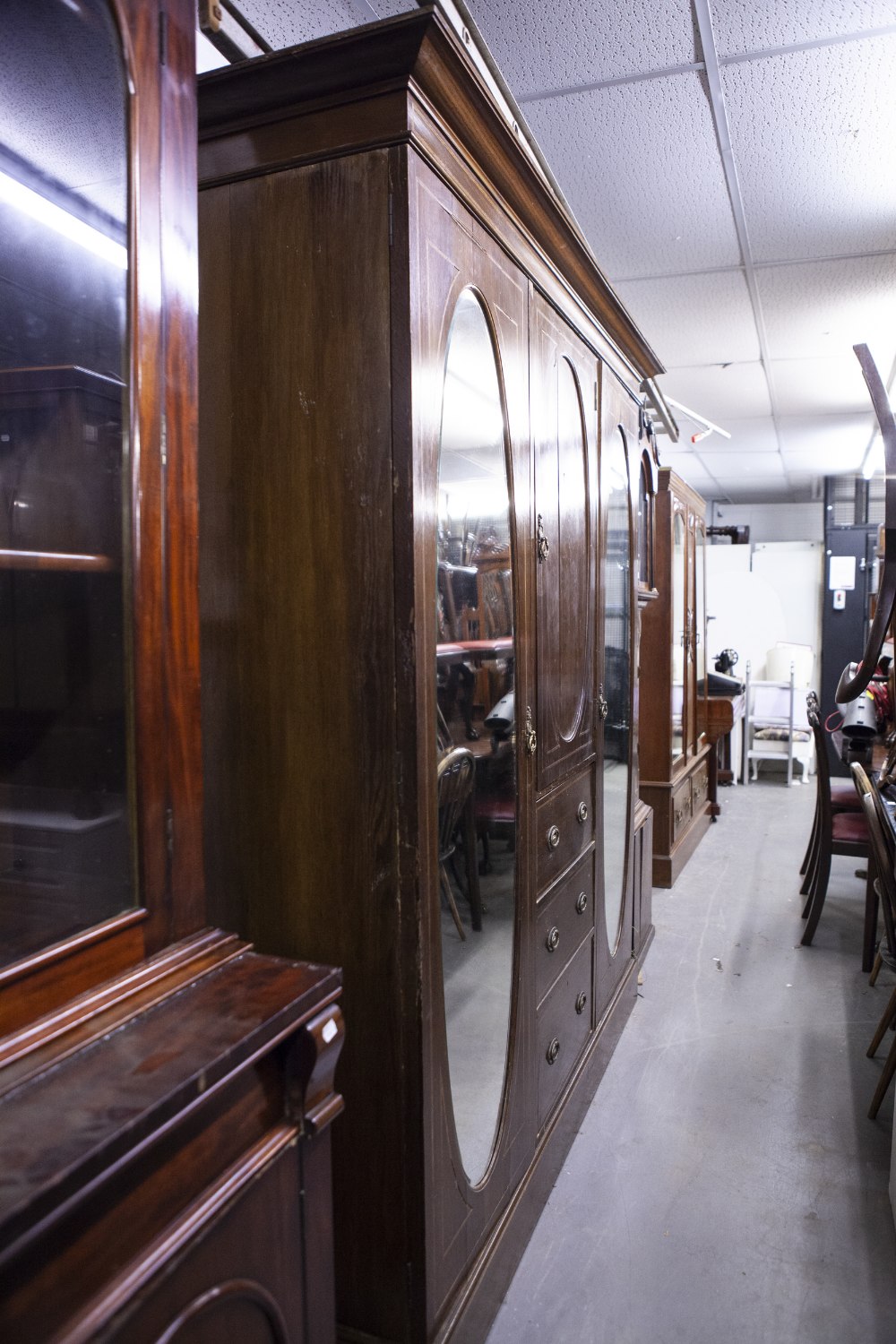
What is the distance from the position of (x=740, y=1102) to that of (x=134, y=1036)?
86.4 inches

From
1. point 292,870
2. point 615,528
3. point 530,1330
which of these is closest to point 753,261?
point 615,528

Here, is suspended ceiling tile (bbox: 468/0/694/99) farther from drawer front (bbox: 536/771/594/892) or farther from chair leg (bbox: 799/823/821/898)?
chair leg (bbox: 799/823/821/898)

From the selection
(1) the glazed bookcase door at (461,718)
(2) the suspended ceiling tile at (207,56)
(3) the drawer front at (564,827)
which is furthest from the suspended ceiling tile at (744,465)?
(1) the glazed bookcase door at (461,718)

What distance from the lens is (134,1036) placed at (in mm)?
794

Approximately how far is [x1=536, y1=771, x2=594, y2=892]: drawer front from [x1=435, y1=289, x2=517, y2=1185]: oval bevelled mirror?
195 mm

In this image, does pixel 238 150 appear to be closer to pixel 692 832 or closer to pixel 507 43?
pixel 507 43

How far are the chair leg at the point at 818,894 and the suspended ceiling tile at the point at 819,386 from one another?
2.41 m

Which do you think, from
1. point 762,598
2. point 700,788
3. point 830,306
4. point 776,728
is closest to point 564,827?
point 830,306

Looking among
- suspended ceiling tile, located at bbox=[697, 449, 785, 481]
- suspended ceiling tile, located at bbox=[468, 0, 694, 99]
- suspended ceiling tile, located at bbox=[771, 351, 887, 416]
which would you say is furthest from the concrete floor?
suspended ceiling tile, located at bbox=[697, 449, 785, 481]

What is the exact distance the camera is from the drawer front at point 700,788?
5.16 metres

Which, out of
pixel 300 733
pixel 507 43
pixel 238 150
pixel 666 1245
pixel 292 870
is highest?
pixel 507 43

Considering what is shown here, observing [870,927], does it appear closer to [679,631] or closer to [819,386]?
[679,631]

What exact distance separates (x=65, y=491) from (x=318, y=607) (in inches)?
20.1

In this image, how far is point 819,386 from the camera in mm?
4863
